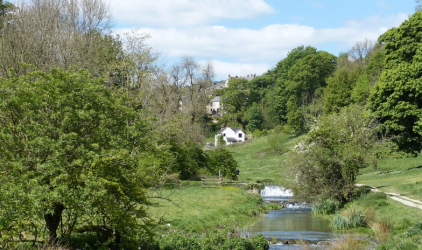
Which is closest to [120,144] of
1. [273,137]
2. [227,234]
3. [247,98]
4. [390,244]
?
[227,234]

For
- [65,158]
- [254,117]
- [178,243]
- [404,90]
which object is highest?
[404,90]

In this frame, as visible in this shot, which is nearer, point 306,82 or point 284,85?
point 306,82

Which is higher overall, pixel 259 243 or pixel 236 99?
pixel 236 99

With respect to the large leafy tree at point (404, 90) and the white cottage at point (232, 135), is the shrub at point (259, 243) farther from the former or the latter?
the white cottage at point (232, 135)

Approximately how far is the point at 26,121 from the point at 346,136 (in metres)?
21.7

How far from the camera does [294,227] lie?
26641 mm

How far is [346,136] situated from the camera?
32.2 m

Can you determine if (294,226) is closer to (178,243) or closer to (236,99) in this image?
(178,243)

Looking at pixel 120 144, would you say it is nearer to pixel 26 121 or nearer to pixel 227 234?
pixel 26 121

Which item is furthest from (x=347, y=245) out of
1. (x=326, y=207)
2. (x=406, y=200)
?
(x=326, y=207)

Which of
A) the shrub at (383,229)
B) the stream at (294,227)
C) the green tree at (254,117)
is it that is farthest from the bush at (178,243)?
the green tree at (254,117)

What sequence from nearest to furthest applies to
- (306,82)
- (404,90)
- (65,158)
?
1. (65,158)
2. (404,90)
3. (306,82)

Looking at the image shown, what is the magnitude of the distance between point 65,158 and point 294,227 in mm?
14859

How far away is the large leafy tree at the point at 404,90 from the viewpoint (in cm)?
4081
